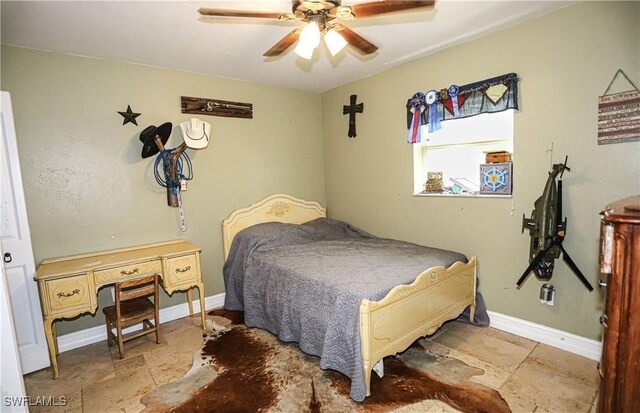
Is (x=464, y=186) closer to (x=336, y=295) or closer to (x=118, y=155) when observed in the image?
(x=336, y=295)

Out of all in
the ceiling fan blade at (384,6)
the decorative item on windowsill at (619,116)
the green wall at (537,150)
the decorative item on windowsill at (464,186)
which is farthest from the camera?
the decorative item on windowsill at (464,186)

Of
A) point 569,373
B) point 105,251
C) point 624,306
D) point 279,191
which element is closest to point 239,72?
point 279,191

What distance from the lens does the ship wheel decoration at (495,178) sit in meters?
2.79

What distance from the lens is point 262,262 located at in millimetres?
2971

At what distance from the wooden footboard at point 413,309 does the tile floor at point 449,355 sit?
305mm

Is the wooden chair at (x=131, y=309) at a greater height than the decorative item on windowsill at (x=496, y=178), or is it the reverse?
the decorative item on windowsill at (x=496, y=178)

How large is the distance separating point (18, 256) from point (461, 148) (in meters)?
3.92

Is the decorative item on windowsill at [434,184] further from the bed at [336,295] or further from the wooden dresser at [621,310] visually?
the wooden dresser at [621,310]

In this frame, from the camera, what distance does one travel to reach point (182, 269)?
294cm

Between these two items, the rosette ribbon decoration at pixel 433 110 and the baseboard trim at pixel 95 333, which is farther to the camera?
the rosette ribbon decoration at pixel 433 110

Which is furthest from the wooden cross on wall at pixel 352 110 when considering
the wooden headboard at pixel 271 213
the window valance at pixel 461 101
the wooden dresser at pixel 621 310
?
the wooden dresser at pixel 621 310

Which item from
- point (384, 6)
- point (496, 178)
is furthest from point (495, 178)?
point (384, 6)

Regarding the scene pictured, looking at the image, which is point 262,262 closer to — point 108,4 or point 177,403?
point 177,403

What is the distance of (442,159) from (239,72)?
92.6 inches
